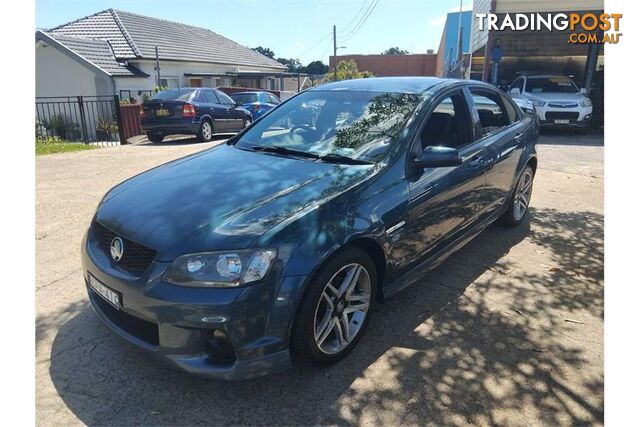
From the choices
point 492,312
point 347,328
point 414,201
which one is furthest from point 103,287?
point 492,312

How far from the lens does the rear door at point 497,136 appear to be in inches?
159

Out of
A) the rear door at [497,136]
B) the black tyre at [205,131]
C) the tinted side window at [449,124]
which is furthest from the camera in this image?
the black tyre at [205,131]

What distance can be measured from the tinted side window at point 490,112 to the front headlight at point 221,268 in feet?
8.86

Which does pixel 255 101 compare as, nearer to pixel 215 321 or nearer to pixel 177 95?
pixel 177 95

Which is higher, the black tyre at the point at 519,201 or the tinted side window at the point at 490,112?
the tinted side window at the point at 490,112

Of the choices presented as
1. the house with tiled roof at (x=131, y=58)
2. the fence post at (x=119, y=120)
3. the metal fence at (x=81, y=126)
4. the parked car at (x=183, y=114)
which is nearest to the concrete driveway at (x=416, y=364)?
the parked car at (x=183, y=114)

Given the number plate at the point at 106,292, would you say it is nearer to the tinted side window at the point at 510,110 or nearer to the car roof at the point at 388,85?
the car roof at the point at 388,85

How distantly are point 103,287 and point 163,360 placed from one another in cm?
60

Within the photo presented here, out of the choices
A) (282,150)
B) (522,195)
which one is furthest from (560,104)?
(282,150)

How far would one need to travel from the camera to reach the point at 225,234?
2309mm

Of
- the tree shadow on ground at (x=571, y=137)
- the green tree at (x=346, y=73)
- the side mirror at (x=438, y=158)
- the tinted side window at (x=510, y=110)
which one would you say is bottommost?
the tree shadow on ground at (x=571, y=137)

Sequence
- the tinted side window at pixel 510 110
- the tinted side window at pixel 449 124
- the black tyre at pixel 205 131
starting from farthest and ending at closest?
the black tyre at pixel 205 131 → the tinted side window at pixel 510 110 → the tinted side window at pixel 449 124

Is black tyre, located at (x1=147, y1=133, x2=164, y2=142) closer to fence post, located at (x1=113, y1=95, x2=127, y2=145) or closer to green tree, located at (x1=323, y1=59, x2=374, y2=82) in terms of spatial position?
fence post, located at (x1=113, y1=95, x2=127, y2=145)

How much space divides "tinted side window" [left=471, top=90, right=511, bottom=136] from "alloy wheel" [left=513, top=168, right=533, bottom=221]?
0.74 m
